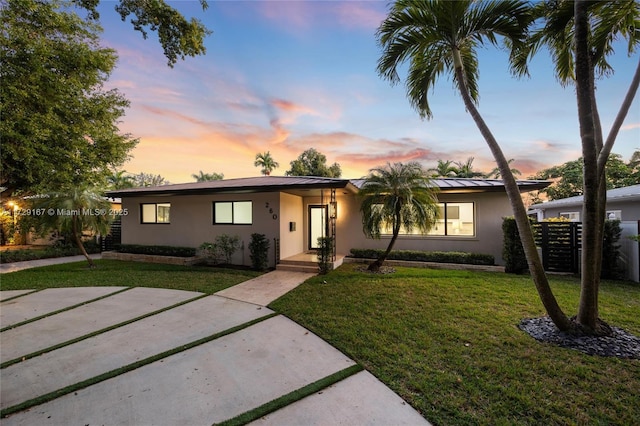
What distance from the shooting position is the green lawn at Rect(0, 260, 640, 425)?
232 cm

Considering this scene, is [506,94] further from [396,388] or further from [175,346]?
[175,346]

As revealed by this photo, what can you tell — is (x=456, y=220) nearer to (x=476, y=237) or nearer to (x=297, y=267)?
(x=476, y=237)

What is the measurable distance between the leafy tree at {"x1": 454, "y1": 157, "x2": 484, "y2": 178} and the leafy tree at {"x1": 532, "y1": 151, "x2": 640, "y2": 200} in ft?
18.0

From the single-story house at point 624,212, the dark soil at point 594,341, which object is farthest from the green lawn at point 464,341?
the single-story house at point 624,212

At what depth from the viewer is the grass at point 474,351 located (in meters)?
2.30

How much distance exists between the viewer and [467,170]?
2467cm

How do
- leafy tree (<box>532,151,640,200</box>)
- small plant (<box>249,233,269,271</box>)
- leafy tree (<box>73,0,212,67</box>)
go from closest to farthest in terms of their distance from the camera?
leafy tree (<box>73,0,212,67</box>) → small plant (<box>249,233,269,271</box>) → leafy tree (<box>532,151,640,200</box>)

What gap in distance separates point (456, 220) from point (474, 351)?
704 cm

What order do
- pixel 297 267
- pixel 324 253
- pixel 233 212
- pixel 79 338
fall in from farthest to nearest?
pixel 233 212
pixel 297 267
pixel 324 253
pixel 79 338

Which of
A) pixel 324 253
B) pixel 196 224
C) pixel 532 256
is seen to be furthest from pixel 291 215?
pixel 532 256

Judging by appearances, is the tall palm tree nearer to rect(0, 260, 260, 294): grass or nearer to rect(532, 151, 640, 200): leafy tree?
rect(0, 260, 260, 294): grass

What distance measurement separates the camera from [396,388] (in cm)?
256

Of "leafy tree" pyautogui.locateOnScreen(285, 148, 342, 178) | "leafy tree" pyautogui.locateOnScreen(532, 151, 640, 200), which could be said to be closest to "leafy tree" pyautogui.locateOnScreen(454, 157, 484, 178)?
"leafy tree" pyautogui.locateOnScreen(532, 151, 640, 200)

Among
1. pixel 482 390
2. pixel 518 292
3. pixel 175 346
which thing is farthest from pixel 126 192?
pixel 518 292
